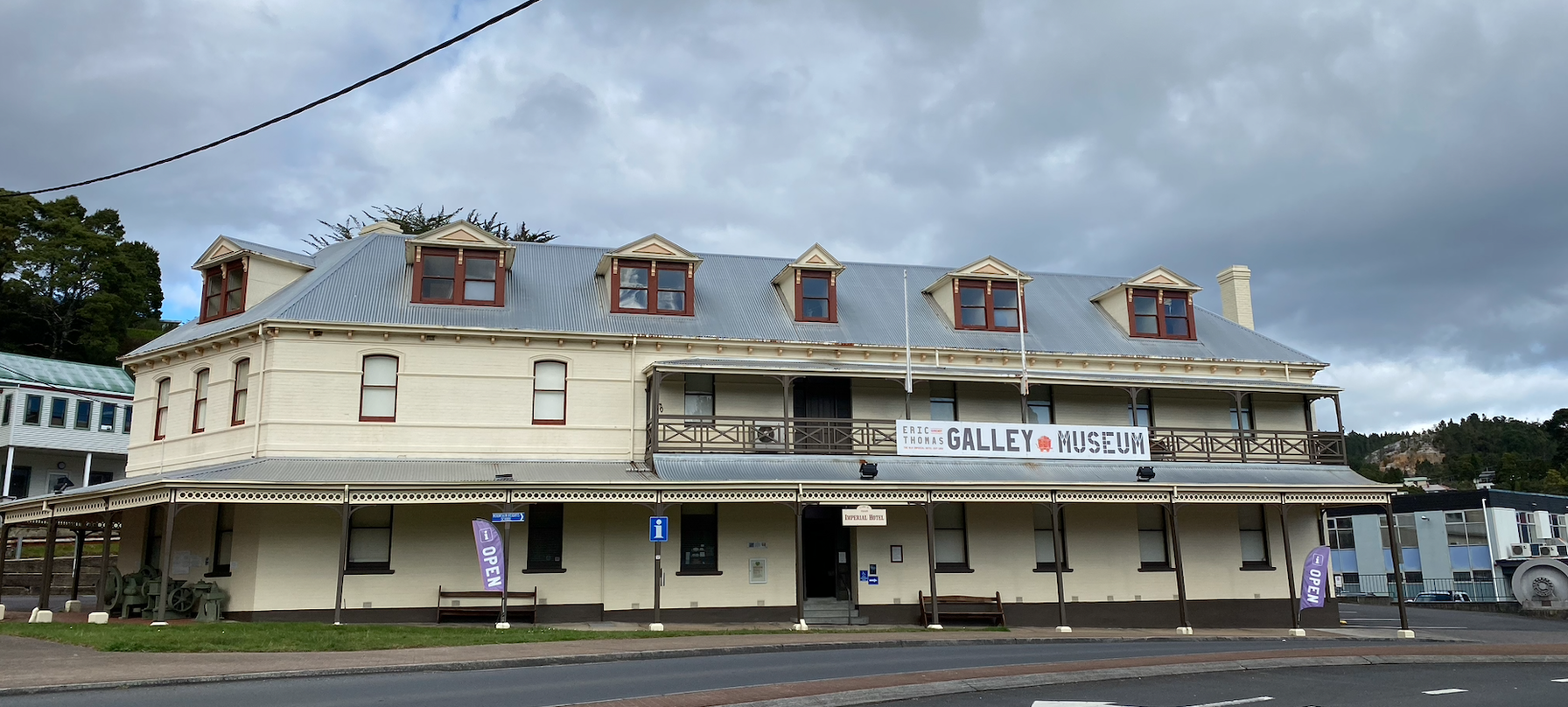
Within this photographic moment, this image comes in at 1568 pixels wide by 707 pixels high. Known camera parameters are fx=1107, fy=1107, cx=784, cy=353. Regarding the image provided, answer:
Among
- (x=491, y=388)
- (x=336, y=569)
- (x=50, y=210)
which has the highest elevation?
(x=50, y=210)

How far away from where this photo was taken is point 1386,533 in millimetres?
45406

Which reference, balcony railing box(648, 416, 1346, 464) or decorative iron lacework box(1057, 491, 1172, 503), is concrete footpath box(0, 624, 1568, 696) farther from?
balcony railing box(648, 416, 1346, 464)

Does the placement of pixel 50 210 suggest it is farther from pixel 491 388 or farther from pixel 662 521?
pixel 662 521

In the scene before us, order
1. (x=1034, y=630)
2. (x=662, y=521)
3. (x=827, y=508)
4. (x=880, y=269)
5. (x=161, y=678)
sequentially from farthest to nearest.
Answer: (x=880, y=269), (x=827, y=508), (x=1034, y=630), (x=662, y=521), (x=161, y=678)

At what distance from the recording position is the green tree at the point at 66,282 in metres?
52.3

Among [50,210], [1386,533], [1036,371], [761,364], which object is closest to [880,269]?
[1036,371]

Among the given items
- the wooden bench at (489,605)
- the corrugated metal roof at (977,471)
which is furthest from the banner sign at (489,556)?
the corrugated metal roof at (977,471)

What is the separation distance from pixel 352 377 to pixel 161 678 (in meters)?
11.4

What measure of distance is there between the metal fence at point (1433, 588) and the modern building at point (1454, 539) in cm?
4

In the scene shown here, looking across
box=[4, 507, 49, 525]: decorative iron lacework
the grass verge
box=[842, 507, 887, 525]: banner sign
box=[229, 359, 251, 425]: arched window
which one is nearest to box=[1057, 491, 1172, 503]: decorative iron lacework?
box=[842, 507, 887, 525]: banner sign

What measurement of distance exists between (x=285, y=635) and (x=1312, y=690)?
1491 cm

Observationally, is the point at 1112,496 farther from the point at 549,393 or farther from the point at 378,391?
the point at 378,391

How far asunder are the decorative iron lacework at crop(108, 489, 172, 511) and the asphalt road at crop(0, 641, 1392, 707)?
347 inches

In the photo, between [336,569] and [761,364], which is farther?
[761,364]
